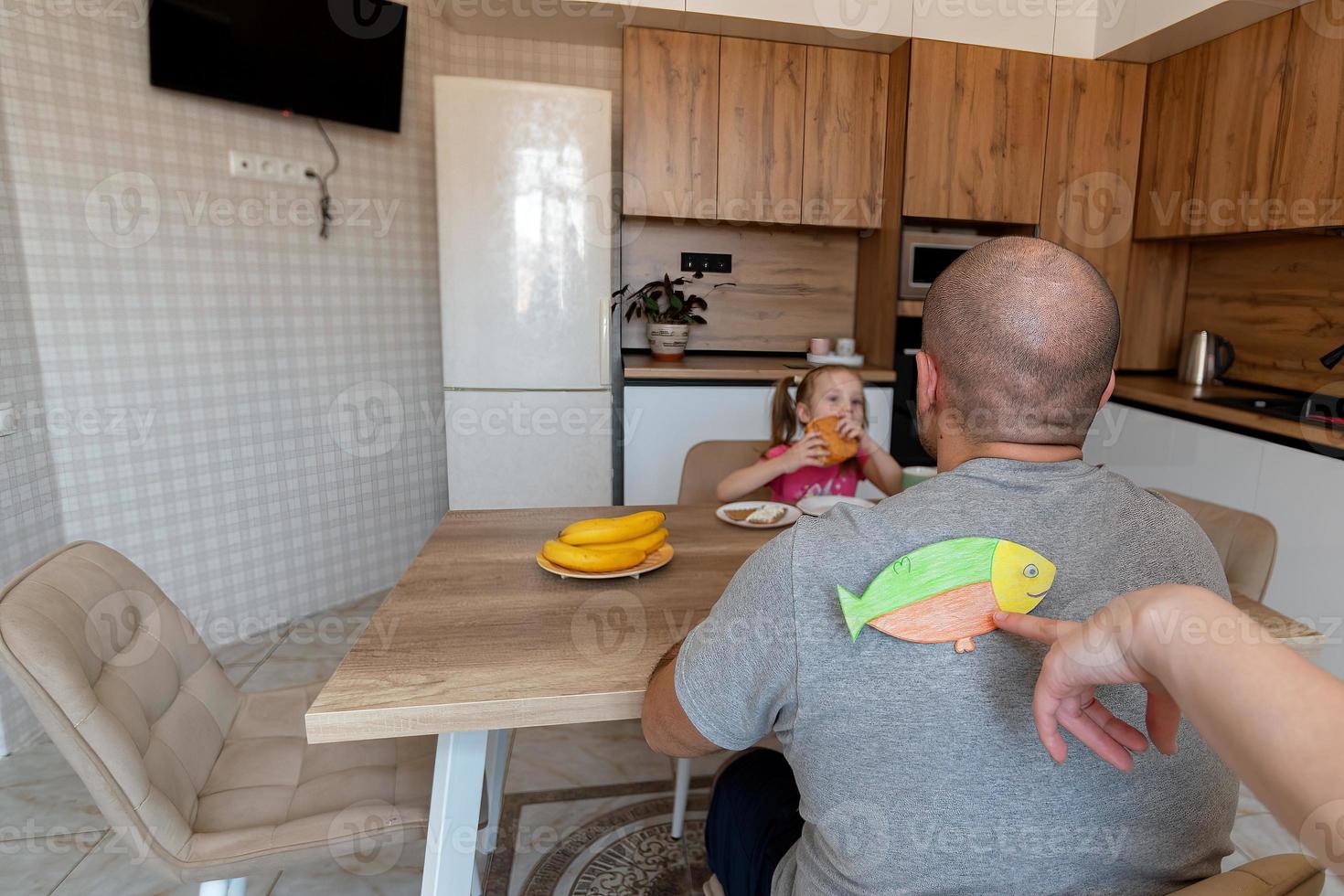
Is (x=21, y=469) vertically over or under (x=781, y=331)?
under

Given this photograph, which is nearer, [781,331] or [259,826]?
[259,826]

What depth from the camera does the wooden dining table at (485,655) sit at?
887 millimetres

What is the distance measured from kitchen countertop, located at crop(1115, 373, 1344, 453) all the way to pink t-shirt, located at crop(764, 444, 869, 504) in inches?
57.5

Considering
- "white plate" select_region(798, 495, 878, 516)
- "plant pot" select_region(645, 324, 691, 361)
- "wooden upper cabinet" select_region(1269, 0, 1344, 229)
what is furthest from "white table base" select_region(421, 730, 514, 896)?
"wooden upper cabinet" select_region(1269, 0, 1344, 229)

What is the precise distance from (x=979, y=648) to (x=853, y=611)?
0.39 feet

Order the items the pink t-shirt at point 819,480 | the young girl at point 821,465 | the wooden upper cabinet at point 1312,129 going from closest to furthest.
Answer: the young girl at point 821,465
the pink t-shirt at point 819,480
the wooden upper cabinet at point 1312,129

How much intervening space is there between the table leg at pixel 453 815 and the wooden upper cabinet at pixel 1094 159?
3318 mm

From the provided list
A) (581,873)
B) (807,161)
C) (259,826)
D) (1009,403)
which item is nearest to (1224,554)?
(1009,403)

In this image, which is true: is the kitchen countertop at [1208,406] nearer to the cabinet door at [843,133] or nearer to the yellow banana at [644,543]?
the cabinet door at [843,133]

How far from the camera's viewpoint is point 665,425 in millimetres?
3273

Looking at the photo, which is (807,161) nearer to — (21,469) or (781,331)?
(781,331)

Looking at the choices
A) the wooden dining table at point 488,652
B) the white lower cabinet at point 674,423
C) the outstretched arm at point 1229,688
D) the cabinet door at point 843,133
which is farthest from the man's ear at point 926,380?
the cabinet door at point 843,133

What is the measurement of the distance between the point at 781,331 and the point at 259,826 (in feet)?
10.6

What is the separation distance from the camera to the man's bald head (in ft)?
2.48
